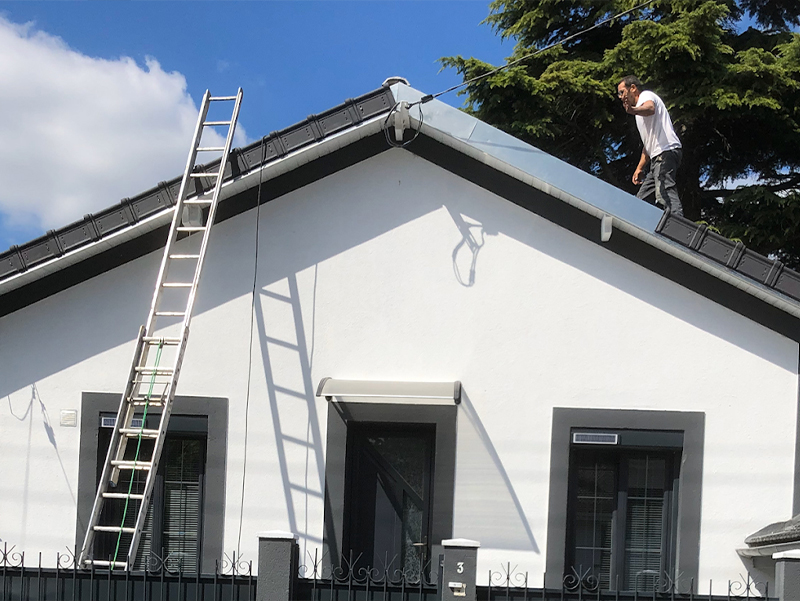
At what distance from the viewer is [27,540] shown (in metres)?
7.01

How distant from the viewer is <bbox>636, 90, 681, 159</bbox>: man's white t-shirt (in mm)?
7203

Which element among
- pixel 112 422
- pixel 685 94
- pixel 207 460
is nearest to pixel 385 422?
pixel 207 460

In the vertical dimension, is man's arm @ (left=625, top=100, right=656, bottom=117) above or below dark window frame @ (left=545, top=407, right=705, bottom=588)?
above

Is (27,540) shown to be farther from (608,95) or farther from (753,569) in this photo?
(608,95)

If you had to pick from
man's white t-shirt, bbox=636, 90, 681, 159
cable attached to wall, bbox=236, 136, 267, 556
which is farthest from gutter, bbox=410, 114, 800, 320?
cable attached to wall, bbox=236, 136, 267, 556

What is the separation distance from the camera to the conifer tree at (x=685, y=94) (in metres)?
14.1

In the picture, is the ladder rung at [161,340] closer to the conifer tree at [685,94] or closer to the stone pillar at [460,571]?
the stone pillar at [460,571]

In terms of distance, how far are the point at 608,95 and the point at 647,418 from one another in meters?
10.2

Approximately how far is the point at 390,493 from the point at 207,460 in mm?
1682

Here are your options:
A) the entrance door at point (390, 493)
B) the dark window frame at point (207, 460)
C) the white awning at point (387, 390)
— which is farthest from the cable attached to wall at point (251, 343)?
the entrance door at point (390, 493)

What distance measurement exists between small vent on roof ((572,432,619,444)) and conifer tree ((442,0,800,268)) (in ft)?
29.8

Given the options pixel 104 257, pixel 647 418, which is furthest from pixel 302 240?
pixel 647 418

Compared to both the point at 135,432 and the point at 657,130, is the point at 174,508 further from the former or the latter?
the point at 657,130

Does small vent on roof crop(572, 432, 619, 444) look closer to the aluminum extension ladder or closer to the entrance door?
the entrance door
